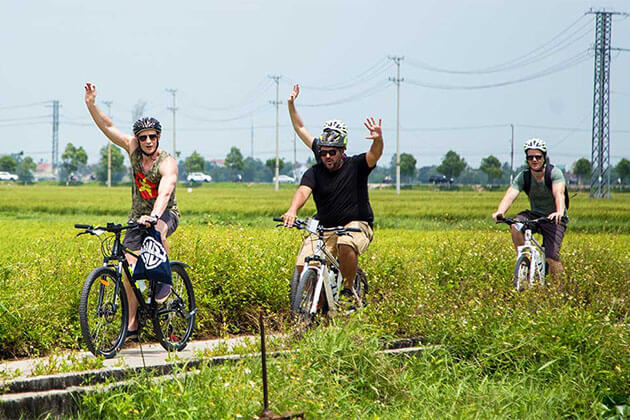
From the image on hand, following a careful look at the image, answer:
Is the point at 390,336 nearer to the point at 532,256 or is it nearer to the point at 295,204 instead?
the point at 295,204

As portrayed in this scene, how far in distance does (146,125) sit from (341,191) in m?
2.01

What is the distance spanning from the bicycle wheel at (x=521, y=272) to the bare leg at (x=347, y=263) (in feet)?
8.00

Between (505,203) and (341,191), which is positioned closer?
(341,191)

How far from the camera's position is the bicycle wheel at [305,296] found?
7848 millimetres

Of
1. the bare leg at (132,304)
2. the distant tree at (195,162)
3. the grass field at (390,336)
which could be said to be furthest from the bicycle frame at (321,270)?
the distant tree at (195,162)

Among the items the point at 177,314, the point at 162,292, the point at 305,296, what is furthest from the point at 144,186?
the point at 305,296

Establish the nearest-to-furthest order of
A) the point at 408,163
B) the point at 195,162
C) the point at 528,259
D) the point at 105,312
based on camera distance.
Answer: the point at 105,312 < the point at 528,259 < the point at 408,163 < the point at 195,162

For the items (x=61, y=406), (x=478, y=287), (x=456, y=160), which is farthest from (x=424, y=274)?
(x=456, y=160)

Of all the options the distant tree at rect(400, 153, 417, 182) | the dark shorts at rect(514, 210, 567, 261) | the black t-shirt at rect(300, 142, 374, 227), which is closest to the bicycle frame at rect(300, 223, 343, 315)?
the black t-shirt at rect(300, 142, 374, 227)

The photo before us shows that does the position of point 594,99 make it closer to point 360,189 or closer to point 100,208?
point 100,208

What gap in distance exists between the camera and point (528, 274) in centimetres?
1076

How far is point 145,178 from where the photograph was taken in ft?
25.5

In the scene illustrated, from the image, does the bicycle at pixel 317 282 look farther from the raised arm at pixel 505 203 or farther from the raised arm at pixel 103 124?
the raised arm at pixel 505 203

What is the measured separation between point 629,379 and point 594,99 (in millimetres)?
52725
